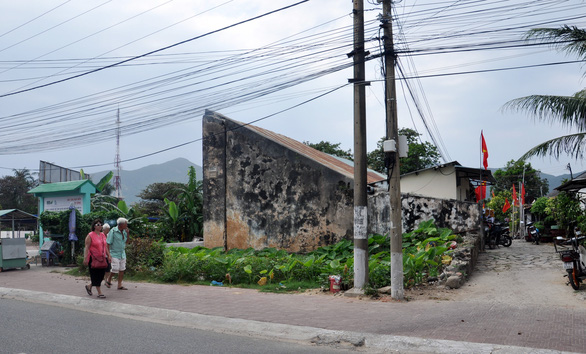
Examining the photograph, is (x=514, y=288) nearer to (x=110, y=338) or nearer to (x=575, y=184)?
(x=575, y=184)

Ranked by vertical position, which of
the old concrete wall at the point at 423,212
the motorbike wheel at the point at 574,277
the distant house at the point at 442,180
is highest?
the distant house at the point at 442,180

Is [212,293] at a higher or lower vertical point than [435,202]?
lower

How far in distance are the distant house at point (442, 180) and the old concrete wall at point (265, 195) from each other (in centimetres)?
653

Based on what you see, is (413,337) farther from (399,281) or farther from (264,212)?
(264,212)

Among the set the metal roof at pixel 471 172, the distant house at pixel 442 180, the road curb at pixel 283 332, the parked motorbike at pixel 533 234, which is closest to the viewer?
the road curb at pixel 283 332

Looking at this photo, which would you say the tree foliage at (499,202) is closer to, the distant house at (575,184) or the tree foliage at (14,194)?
the distant house at (575,184)

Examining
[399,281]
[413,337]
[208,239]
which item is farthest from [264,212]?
[413,337]

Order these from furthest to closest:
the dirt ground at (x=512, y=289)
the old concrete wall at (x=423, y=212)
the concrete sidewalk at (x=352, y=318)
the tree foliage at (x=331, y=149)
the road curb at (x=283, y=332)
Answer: the tree foliage at (x=331, y=149) → the old concrete wall at (x=423, y=212) → the dirt ground at (x=512, y=289) → the concrete sidewalk at (x=352, y=318) → the road curb at (x=283, y=332)

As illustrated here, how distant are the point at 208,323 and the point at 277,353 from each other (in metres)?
2.39

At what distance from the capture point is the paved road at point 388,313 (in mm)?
6520

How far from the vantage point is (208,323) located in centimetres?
817

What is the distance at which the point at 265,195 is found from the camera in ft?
54.9

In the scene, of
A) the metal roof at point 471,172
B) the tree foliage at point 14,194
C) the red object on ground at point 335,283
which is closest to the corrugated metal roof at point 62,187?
the red object on ground at point 335,283

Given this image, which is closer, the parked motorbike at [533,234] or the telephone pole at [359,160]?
the telephone pole at [359,160]
